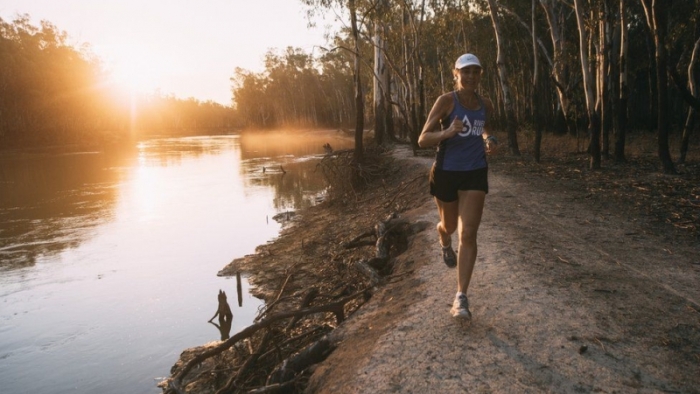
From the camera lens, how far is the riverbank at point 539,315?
3.31 meters

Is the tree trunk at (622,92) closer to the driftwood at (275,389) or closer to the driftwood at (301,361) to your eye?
the driftwood at (301,361)

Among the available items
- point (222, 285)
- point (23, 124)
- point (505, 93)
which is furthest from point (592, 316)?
point (23, 124)

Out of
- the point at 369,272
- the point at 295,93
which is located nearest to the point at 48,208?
the point at 369,272

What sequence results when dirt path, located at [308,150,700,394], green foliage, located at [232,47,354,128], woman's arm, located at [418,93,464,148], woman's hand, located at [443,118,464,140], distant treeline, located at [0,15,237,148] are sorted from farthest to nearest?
green foliage, located at [232,47,354,128] → distant treeline, located at [0,15,237,148] → woman's arm, located at [418,93,464,148] → woman's hand, located at [443,118,464,140] → dirt path, located at [308,150,700,394]

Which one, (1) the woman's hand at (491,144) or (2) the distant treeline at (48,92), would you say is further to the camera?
(2) the distant treeline at (48,92)

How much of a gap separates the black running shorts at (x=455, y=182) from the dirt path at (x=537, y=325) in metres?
1.18

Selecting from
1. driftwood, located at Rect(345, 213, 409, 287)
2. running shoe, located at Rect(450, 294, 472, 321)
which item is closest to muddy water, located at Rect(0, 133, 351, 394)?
driftwood, located at Rect(345, 213, 409, 287)

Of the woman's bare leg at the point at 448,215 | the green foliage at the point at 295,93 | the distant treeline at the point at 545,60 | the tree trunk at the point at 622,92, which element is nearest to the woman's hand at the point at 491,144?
the woman's bare leg at the point at 448,215

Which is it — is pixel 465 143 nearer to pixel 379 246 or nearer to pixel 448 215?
pixel 448 215

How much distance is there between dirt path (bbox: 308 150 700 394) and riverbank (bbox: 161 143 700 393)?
0.04 feet

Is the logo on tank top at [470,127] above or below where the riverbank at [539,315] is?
above

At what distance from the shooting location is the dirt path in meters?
3.28

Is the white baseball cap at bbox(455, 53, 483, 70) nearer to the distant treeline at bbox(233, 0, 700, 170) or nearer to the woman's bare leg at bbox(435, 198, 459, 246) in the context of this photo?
the woman's bare leg at bbox(435, 198, 459, 246)

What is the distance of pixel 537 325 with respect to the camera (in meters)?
3.93
